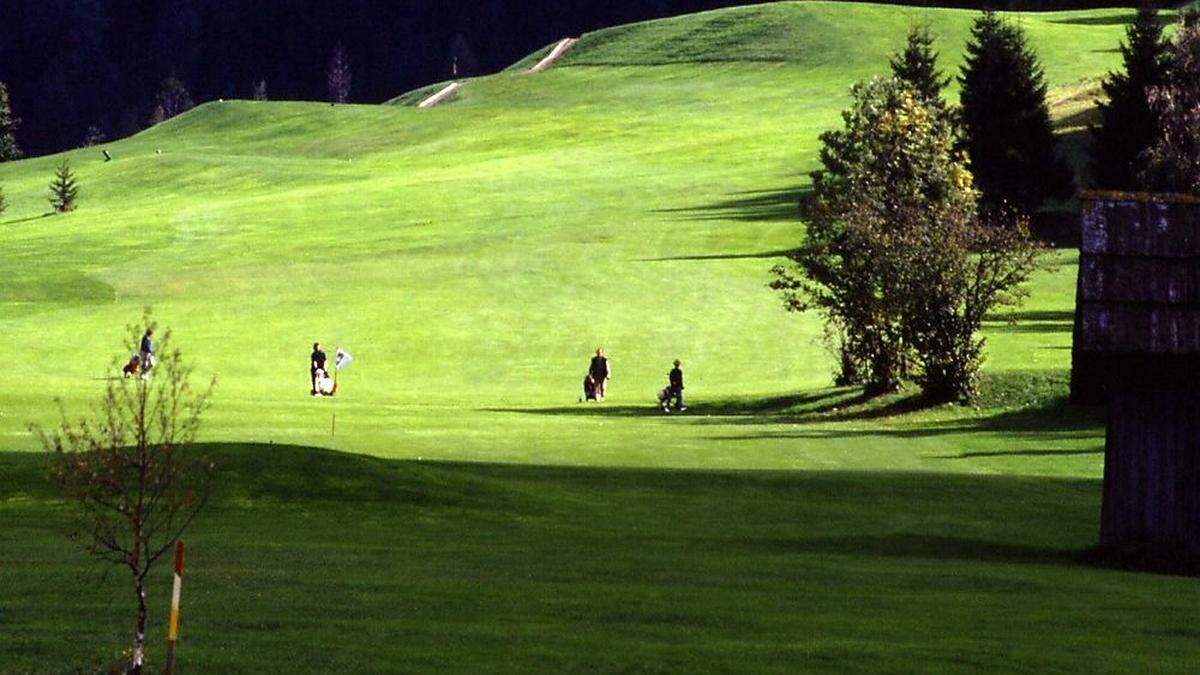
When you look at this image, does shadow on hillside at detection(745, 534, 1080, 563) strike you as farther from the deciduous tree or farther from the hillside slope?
the deciduous tree

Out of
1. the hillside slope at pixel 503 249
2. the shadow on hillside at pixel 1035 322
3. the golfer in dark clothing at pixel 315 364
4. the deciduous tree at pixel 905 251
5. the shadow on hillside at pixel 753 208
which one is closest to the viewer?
the hillside slope at pixel 503 249

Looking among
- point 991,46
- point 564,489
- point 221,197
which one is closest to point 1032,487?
point 564,489

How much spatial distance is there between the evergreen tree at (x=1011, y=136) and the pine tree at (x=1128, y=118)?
149 inches

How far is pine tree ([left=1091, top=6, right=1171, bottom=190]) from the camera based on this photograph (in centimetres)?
9319

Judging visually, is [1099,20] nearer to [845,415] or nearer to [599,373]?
[599,373]

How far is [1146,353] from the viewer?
28578 millimetres

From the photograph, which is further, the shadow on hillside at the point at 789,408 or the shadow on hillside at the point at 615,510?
the shadow on hillside at the point at 789,408

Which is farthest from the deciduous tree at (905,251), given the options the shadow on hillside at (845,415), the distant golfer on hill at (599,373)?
the distant golfer on hill at (599,373)

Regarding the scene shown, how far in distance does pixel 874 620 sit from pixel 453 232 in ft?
288

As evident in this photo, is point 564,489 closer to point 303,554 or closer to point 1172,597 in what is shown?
point 303,554

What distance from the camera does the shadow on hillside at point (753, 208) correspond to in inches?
4286

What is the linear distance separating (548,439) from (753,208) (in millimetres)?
66887

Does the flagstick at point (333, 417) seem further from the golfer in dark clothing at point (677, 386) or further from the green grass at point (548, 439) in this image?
the golfer in dark clothing at point (677, 386)

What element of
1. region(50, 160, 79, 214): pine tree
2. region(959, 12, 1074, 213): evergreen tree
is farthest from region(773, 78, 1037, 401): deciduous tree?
region(50, 160, 79, 214): pine tree
